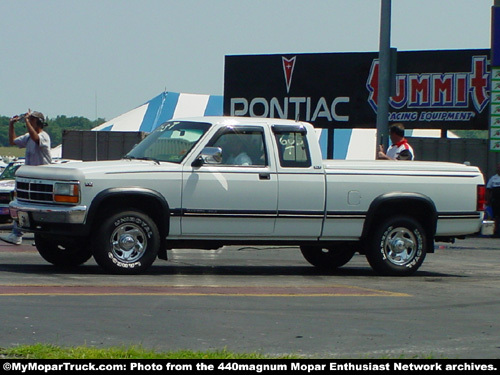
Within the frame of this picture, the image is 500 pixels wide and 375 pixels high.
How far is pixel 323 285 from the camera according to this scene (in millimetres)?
11016

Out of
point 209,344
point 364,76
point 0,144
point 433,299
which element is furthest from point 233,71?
point 0,144

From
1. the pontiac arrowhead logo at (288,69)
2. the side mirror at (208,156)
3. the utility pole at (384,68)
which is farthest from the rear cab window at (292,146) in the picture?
the pontiac arrowhead logo at (288,69)

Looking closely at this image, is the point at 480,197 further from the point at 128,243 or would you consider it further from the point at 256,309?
the point at 256,309

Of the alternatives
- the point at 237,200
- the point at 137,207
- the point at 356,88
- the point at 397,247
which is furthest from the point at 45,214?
the point at 356,88

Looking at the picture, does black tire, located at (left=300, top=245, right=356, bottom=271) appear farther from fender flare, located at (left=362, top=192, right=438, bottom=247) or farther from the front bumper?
the front bumper

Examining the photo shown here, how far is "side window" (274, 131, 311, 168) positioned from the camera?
12.0 metres

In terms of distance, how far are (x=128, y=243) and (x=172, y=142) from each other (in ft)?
4.56

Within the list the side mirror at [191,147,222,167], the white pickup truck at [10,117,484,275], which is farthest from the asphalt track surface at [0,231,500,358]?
the side mirror at [191,147,222,167]

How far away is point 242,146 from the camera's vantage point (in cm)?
1193

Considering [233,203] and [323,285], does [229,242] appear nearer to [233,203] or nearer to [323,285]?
[233,203]

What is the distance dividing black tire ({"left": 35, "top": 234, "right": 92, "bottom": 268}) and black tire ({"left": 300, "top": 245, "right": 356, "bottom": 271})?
2.96 m

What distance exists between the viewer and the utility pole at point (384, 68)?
62.3ft

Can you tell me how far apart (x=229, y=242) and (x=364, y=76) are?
1842cm

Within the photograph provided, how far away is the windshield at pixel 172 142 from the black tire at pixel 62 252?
130 centimetres
